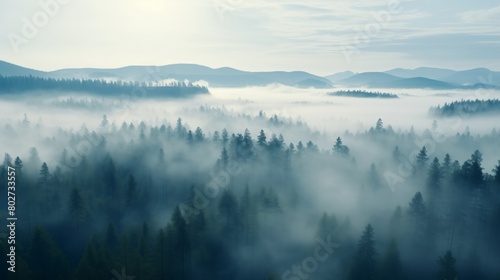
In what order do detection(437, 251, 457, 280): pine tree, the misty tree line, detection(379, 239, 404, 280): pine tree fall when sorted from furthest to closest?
1. the misty tree line
2. detection(379, 239, 404, 280): pine tree
3. detection(437, 251, 457, 280): pine tree

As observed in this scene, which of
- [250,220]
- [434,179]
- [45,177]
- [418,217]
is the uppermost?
[434,179]

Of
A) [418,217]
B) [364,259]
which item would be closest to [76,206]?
[364,259]

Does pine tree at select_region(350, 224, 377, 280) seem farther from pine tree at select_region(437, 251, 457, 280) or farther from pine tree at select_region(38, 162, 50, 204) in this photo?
pine tree at select_region(38, 162, 50, 204)

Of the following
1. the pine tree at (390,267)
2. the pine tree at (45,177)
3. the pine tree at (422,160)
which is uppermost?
the pine tree at (422,160)

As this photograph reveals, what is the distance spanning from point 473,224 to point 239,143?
48339 mm

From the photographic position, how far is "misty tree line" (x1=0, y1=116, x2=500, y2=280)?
46.1m

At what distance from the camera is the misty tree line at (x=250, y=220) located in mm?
46062

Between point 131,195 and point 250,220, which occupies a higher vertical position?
point 131,195

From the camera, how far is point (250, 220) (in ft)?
196

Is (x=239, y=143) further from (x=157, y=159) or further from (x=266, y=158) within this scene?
(x=157, y=159)

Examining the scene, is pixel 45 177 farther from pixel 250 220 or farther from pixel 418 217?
pixel 418 217

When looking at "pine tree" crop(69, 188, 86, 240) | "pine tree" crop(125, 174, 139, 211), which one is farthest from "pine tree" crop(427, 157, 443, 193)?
"pine tree" crop(69, 188, 86, 240)

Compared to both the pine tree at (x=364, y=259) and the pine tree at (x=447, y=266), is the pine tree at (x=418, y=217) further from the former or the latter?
the pine tree at (x=364, y=259)

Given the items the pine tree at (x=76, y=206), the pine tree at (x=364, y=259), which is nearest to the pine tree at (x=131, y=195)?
the pine tree at (x=76, y=206)
